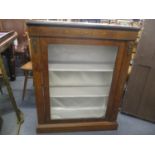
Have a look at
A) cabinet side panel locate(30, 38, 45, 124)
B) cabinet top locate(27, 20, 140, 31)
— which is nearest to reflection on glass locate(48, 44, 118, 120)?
cabinet side panel locate(30, 38, 45, 124)

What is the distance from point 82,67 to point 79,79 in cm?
18

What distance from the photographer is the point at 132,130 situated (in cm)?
181

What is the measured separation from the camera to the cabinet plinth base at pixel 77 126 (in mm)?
1686

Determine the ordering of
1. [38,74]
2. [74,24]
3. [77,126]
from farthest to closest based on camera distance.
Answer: [77,126], [38,74], [74,24]

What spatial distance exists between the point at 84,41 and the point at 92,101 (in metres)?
0.80

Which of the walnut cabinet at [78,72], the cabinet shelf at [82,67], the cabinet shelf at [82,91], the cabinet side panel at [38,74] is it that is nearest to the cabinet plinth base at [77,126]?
the walnut cabinet at [78,72]

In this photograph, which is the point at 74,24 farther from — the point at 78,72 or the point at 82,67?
the point at 78,72

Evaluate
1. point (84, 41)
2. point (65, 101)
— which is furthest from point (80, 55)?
point (65, 101)

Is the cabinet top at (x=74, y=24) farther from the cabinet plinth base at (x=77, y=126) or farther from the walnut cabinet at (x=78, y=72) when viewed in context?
the cabinet plinth base at (x=77, y=126)

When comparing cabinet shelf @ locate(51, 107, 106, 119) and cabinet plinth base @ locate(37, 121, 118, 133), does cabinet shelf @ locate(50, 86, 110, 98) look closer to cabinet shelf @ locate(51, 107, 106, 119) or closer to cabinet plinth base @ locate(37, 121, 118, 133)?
cabinet shelf @ locate(51, 107, 106, 119)

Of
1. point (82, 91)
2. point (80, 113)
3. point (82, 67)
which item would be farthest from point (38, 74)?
point (80, 113)

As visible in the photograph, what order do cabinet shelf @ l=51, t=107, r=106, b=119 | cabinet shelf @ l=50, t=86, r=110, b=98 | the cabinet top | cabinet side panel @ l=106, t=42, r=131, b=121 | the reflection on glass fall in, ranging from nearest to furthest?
the cabinet top, cabinet side panel @ l=106, t=42, r=131, b=121, the reflection on glass, cabinet shelf @ l=50, t=86, r=110, b=98, cabinet shelf @ l=51, t=107, r=106, b=119

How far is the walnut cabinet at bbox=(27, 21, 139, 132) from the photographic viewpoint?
47.3 inches

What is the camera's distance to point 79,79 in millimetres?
1621
